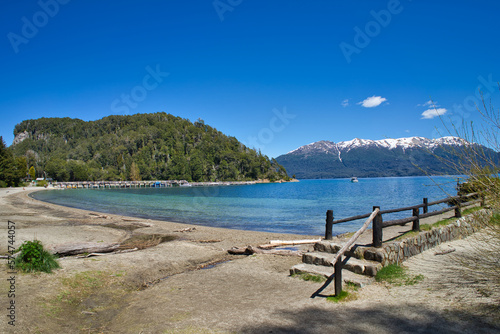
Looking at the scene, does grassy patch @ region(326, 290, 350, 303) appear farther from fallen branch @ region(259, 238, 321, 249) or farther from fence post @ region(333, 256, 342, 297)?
fallen branch @ region(259, 238, 321, 249)

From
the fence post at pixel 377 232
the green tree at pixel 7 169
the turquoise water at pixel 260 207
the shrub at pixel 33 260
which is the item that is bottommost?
the turquoise water at pixel 260 207

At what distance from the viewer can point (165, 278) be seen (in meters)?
8.86

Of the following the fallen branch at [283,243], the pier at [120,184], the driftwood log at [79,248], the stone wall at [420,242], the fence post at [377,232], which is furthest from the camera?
the pier at [120,184]

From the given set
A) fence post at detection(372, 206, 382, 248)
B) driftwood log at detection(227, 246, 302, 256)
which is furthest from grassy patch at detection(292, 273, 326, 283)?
driftwood log at detection(227, 246, 302, 256)

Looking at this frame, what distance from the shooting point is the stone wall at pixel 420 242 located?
773cm

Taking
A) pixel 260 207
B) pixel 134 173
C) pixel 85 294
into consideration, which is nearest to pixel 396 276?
pixel 85 294

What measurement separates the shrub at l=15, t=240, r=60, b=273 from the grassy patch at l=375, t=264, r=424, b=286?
8509mm

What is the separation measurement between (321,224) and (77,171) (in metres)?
146

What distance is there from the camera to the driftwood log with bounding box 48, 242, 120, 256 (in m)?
9.96

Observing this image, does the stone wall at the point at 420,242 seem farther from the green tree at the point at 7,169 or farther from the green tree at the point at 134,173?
the green tree at the point at 134,173

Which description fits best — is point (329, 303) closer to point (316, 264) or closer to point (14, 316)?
point (316, 264)

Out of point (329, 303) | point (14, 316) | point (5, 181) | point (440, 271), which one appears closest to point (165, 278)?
point (14, 316)

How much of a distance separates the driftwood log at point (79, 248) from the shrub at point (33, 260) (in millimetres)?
1980

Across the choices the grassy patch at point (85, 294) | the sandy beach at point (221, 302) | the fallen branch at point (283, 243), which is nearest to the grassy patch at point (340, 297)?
the sandy beach at point (221, 302)
